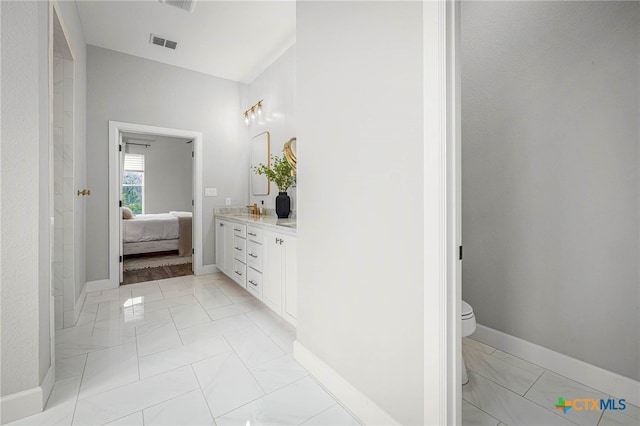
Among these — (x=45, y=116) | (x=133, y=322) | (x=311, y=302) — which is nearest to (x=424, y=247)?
(x=311, y=302)

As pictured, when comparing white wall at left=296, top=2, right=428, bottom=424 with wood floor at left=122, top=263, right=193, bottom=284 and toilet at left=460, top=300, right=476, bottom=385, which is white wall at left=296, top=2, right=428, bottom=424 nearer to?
toilet at left=460, top=300, right=476, bottom=385

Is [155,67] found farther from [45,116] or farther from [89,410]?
[89,410]

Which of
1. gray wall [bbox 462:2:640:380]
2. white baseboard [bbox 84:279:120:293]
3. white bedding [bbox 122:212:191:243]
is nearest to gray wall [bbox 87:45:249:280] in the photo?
white baseboard [bbox 84:279:120:293]

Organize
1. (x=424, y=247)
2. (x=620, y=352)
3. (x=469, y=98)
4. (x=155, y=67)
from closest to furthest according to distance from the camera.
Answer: (x=424, y=247)
(x=620, y=352)
(x=469, y=98)
(x=155, y=67)

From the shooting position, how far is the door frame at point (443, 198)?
3.32 feet

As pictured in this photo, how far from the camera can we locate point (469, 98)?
2.15m

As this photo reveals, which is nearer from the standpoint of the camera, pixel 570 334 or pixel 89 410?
pixel 89 410

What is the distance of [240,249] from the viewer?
3.21 meters

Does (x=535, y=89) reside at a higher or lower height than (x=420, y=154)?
higher

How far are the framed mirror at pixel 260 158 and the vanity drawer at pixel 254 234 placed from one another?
104 centimetres

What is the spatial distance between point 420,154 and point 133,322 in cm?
274

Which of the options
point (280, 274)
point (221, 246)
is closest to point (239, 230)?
point (221, 246)

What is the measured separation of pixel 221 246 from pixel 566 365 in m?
3.61

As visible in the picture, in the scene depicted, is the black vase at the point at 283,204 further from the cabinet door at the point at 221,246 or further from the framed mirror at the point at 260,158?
the cabinet door at the point at 221,246
